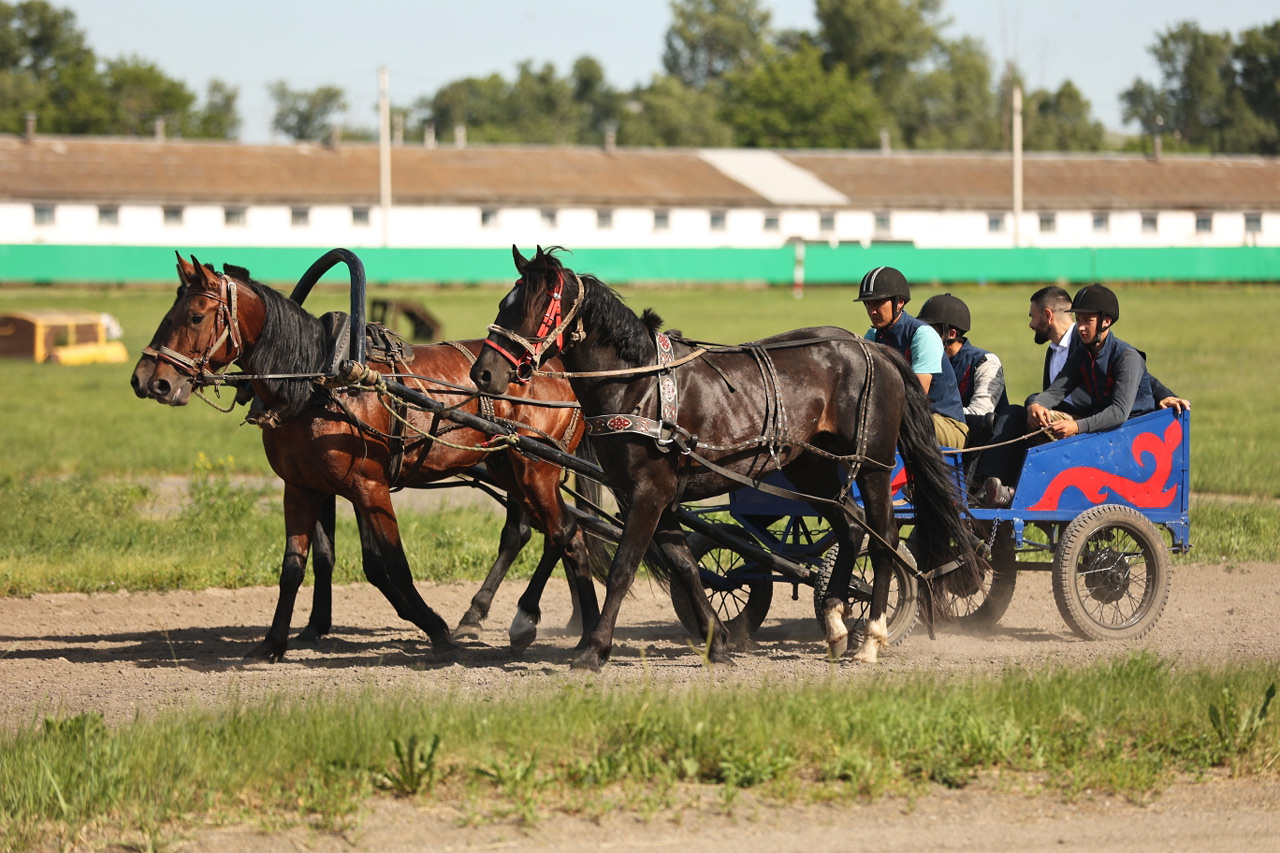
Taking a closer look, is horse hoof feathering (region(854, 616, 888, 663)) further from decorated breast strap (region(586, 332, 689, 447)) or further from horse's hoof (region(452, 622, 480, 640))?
horse's hoof (region(452, 622, 480, 640))

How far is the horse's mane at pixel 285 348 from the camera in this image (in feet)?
22.5

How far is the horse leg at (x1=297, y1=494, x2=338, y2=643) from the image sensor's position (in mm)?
7613

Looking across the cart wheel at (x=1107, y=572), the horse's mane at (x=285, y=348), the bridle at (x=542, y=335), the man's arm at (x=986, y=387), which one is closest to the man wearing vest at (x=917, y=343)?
the man's arm at (x=986, y=387)

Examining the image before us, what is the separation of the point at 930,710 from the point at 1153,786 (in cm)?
86

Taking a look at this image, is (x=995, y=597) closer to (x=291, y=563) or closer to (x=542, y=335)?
(x=542, y=335)

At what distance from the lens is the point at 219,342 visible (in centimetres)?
667

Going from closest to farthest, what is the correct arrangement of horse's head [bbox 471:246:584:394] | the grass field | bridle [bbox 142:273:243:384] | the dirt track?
1. the dirt track
2. horse's head [bbox 471:246:584:394]
3. bridle [bbox 142:273:243:384]
4. the grass field

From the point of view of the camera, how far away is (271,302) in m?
6.96

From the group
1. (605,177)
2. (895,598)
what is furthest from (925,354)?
(605,177)

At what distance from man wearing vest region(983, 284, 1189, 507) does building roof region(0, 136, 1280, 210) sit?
4663 cm

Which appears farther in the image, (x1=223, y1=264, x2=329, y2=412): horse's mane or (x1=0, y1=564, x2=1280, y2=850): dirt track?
(x1=223, y1=264, x2=329, y2=412): horse's mane

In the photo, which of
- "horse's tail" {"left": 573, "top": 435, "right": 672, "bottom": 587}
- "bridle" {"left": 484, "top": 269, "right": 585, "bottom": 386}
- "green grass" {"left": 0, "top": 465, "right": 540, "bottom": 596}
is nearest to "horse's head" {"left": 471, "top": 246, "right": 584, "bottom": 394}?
"bridle" {"left": 484, "top": 269, "right": 585, "bottom": 386}

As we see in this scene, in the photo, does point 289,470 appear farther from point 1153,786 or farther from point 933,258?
point 933,258

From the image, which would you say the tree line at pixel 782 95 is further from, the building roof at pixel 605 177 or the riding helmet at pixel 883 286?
the riding helmet at pixel 883 286
